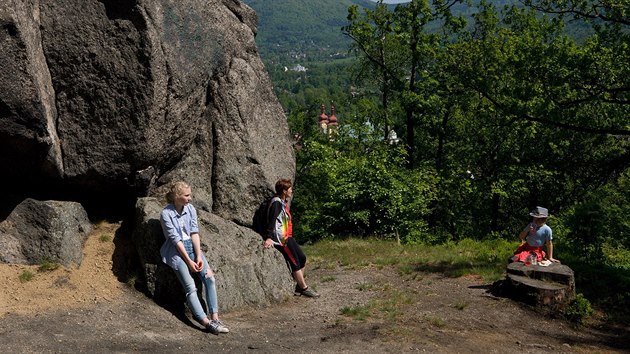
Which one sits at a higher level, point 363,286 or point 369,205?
point 369,205

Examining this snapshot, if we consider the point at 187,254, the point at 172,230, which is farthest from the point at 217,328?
the point at 172,230

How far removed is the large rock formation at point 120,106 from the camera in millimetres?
8789

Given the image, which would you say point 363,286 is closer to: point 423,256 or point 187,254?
point 423,256

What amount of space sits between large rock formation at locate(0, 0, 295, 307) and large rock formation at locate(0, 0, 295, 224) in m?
0.02

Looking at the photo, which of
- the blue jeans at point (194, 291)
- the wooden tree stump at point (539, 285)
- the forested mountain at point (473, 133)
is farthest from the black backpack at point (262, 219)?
the forested mountain at point (473, 133)

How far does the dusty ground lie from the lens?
769 cm

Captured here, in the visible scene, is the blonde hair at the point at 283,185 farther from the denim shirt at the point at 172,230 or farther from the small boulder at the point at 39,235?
the small boulder at the point at 39,235

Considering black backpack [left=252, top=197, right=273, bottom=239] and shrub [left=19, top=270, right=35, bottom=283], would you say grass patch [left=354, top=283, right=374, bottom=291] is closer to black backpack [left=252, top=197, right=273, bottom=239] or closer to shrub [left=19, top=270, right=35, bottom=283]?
black backpack [left=252, top=197, right=273, bottom=239]

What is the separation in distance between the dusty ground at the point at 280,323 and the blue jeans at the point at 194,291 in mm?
248

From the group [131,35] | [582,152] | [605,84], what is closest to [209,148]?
[131,35]

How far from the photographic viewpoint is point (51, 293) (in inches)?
335

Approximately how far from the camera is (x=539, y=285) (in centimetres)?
1098

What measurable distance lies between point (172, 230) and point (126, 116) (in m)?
2.06

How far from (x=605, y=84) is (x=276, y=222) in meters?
10.5
